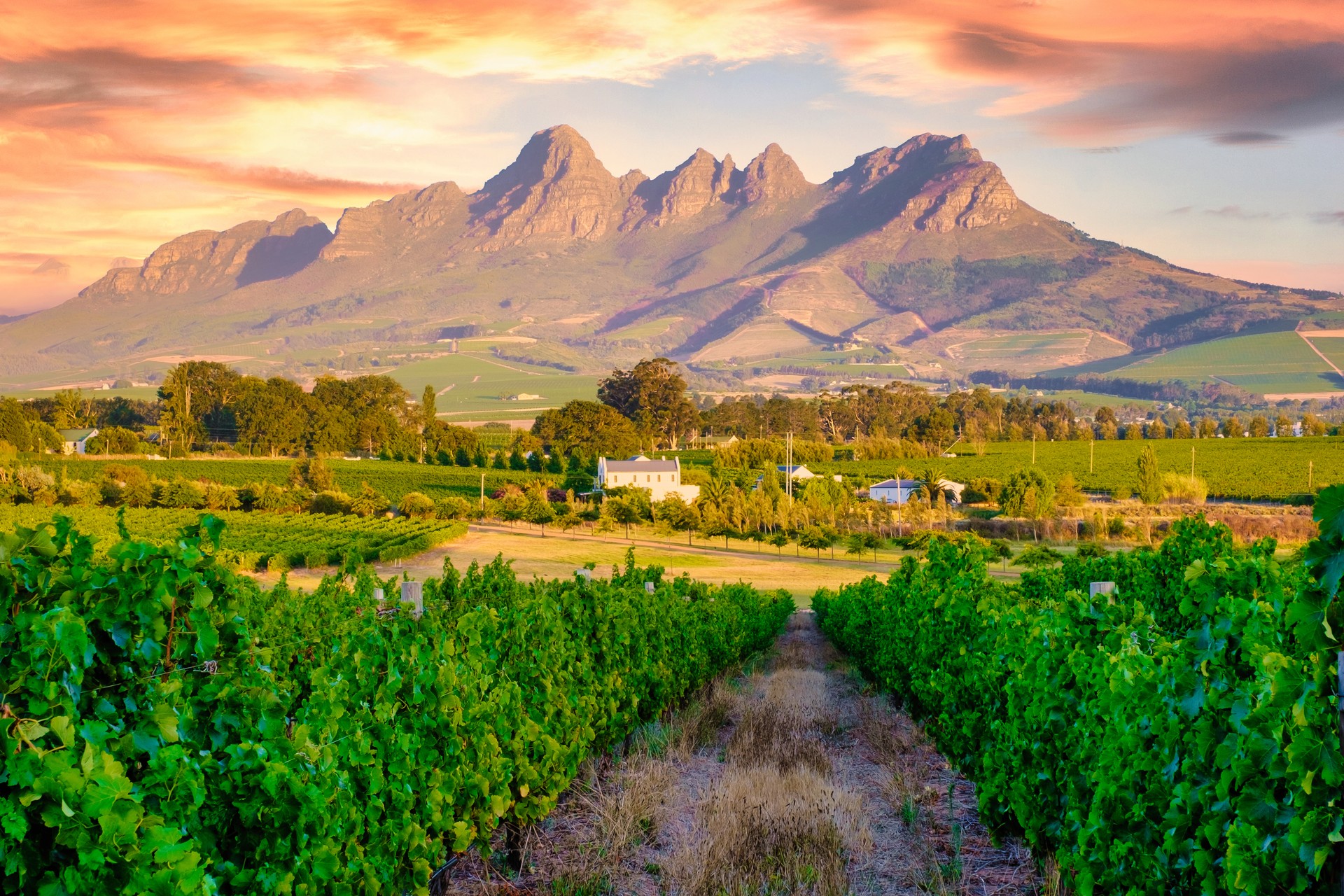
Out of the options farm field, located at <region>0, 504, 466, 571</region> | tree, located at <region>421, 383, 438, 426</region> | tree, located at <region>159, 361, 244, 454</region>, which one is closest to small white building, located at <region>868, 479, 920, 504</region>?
farm field, located at <region>0, 504, 466, 571</region>

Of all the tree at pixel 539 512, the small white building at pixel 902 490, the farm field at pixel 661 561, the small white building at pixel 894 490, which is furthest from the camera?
the small white building at pixel 902 490

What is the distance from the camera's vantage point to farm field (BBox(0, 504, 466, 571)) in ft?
150

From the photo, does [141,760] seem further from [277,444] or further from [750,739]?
[277,444]

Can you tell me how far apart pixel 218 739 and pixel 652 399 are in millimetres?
128670

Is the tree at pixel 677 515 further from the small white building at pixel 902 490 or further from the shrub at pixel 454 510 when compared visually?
the small white building at pixel 902 490

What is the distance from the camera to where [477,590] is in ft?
35.3

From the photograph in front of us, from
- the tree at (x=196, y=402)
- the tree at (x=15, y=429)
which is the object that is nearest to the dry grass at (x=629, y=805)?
the tree at (x=15, y=429)

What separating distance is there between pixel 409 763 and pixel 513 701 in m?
1.83

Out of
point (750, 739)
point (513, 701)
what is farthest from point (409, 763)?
point (750, 739)

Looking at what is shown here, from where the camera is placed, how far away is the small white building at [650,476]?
83.0 metres

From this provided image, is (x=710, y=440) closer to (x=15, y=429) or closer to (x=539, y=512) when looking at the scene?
(x=539, y=512)

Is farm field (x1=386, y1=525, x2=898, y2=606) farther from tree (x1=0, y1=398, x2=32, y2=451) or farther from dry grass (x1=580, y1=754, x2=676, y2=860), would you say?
tree (x1=0, y1=398, x2=32, y2=451)

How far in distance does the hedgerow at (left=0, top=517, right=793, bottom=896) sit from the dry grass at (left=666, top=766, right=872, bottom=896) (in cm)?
134

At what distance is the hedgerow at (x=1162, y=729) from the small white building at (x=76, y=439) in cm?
12003
